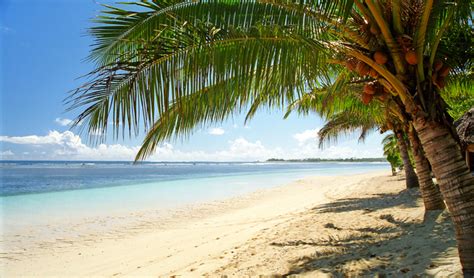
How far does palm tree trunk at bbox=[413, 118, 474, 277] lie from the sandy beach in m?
0.33

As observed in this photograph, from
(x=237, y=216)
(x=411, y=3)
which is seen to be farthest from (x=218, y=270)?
(x=237, y=216)

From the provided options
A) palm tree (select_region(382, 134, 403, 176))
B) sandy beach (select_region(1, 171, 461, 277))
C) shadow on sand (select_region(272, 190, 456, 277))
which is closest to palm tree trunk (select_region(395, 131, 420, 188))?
sandy beach (select_region(1, 171, 461, 277))

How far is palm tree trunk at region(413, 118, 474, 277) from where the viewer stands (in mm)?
2838

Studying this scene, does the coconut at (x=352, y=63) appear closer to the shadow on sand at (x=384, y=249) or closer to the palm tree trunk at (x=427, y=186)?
the shadow on sand at (x=384, y=249)

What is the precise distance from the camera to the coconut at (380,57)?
10.1 feet

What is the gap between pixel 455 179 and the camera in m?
2.85

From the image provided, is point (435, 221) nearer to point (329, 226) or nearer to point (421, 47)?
point (329, 226)

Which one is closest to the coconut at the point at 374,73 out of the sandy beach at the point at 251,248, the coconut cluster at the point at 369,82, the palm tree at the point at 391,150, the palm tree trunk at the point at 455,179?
the coconut cluster at the point at 369,82

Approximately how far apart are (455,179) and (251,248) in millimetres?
3832

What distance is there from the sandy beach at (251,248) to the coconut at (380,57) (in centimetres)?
195

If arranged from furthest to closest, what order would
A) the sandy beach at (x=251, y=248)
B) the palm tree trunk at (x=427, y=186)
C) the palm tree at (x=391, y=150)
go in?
the palm tree at (x=391, y=150) → the palm tree trunk at (x=427, y=186) → the sandy beach at (x=251, y=248)

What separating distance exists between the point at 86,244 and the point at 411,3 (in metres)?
8.33

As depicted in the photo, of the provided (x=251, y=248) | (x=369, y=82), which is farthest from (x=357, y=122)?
(x=369, y=82)

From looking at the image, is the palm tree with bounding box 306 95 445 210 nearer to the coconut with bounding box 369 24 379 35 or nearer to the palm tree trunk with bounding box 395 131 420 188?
the palm tree trunk with bounding box 395 131 420 188
